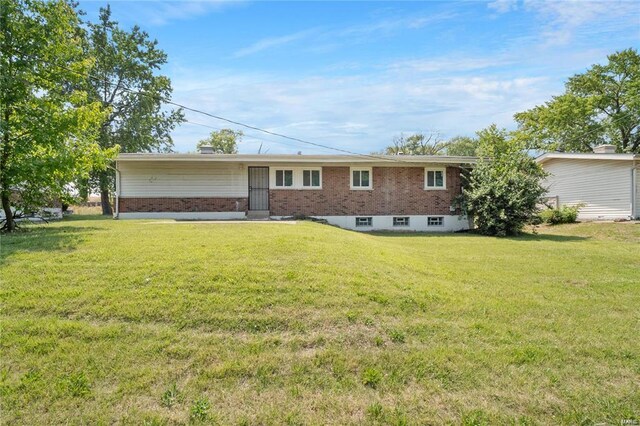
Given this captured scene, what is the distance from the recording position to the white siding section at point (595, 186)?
19.0 metres

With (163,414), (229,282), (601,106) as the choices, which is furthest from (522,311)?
(601,106)

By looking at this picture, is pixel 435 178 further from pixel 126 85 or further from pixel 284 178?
pixel 126 85

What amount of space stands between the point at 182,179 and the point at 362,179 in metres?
8.07

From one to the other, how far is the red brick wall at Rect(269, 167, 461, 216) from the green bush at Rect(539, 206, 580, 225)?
6.52 metres

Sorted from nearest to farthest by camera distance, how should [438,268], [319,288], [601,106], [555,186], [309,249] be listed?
[319,288]
[309,249]
[438,268]
[555,186]
[601,106]

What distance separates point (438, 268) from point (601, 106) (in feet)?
115

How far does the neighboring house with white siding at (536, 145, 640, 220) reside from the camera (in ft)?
60.9

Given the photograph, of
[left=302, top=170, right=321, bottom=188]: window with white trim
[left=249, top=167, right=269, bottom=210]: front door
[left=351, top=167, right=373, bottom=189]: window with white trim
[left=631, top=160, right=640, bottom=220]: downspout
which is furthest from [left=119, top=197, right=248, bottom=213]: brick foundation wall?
[left=631, top=160, right=640, bottom=220]: downspout

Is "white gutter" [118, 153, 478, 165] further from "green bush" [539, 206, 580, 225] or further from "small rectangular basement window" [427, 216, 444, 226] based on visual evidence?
"green bush" [539, 206, 580, 225]

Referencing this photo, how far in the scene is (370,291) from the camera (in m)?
5.43

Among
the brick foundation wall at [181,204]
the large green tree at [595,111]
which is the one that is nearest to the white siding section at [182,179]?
the brick foundation wall at [181,204]

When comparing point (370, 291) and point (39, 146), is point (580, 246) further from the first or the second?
point (39, 146)

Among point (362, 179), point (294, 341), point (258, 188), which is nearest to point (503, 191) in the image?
point (362, 179)

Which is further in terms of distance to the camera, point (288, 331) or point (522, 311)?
point (522, 311)
